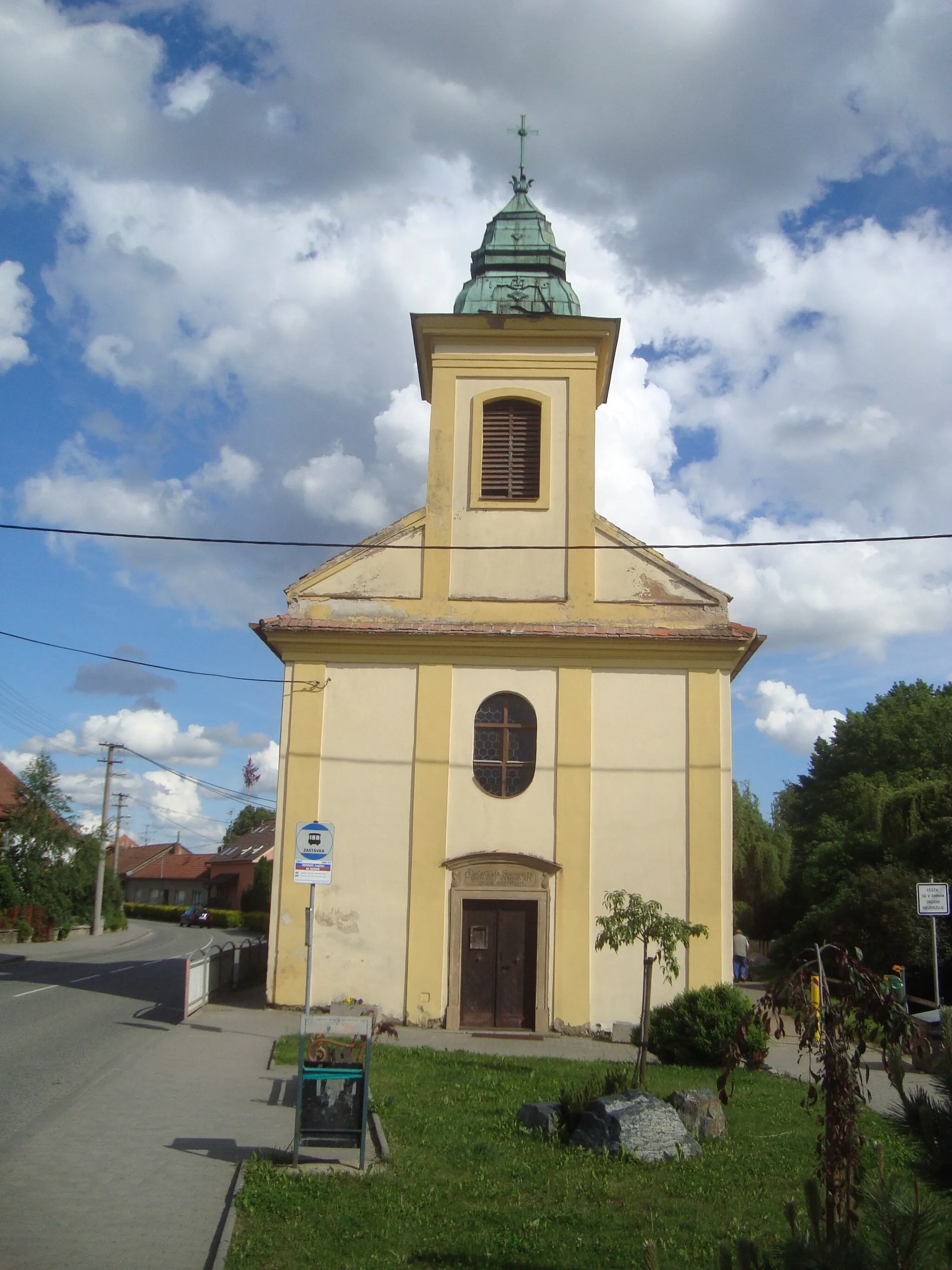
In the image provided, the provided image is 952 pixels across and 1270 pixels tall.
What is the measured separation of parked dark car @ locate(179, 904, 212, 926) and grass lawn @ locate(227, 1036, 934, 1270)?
58.6 metres

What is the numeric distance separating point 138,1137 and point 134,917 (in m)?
79.4

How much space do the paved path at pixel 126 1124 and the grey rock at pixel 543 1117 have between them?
209 centimetres

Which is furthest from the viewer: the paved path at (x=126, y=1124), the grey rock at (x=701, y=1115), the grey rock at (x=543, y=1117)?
the grey rock at (x=701, y=1115)

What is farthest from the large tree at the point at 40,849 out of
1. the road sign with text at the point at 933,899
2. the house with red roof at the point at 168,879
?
the house with red roof at the point at 168,879

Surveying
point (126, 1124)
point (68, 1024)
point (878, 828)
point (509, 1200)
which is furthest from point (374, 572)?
point (878, 828)

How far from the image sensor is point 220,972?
2028 cm

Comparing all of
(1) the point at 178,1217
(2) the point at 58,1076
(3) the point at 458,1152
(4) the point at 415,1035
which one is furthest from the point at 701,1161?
(4) the point at 415,1035

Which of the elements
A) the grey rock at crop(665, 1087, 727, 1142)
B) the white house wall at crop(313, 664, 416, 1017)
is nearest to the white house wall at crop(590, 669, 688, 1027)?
the white house wall at crop(313, 664, 416, 1017)

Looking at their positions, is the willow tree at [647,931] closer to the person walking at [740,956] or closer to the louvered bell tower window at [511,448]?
the louvered bell tower window at [511,448]

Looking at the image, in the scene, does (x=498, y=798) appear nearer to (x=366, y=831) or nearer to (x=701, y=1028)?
(x=366, y=831)

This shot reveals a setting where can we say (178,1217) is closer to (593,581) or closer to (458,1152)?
(458,1152)

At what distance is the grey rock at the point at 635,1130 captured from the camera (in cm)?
870

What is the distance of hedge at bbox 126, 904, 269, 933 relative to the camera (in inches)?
2169

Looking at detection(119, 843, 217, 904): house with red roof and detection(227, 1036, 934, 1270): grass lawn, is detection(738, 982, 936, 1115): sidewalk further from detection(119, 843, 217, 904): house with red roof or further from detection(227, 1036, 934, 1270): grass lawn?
detection(119, 843, 217, 904): house with red roof
